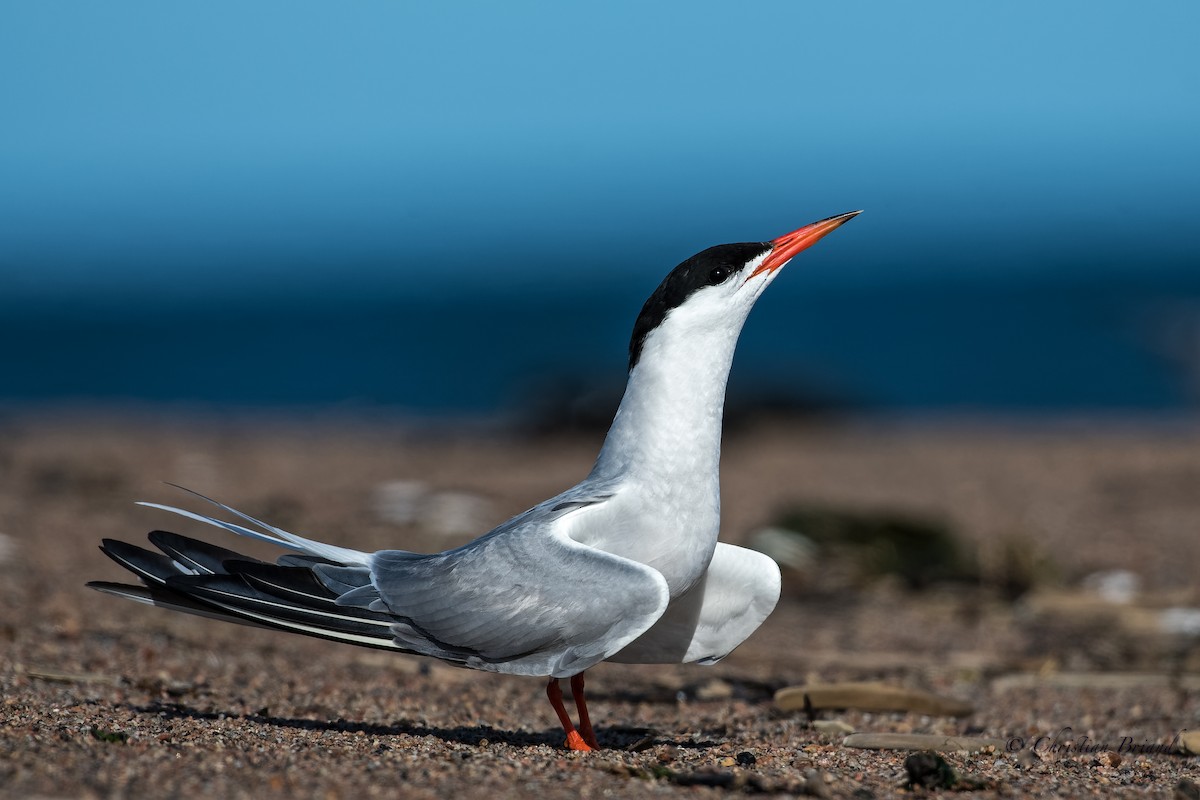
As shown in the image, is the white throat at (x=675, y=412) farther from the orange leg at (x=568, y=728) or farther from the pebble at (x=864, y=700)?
the pebble at (x=864, y=700)

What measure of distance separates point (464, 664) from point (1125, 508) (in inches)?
311

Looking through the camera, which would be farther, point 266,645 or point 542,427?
point 542,427

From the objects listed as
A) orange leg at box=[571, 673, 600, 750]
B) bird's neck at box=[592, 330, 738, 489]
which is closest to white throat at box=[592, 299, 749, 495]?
bird's neck at box=[592, 330, 738, 489]

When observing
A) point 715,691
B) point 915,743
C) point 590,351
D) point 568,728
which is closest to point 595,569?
point 568,728

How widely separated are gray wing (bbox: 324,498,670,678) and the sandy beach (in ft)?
0.95

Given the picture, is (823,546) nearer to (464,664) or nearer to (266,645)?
(266,645)

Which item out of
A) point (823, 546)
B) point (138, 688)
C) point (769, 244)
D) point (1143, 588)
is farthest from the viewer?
point (823, 546)

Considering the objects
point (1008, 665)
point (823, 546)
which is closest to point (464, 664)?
point (1008, 665)

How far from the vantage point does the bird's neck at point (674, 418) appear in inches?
162

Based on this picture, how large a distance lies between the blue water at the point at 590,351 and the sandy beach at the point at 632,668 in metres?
5.58

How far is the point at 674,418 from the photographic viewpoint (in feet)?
13.7

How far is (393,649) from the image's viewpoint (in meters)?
4.05

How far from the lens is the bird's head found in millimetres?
4219

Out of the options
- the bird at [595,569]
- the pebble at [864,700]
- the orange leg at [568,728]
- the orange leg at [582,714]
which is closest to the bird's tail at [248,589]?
the bird at [595,569]
